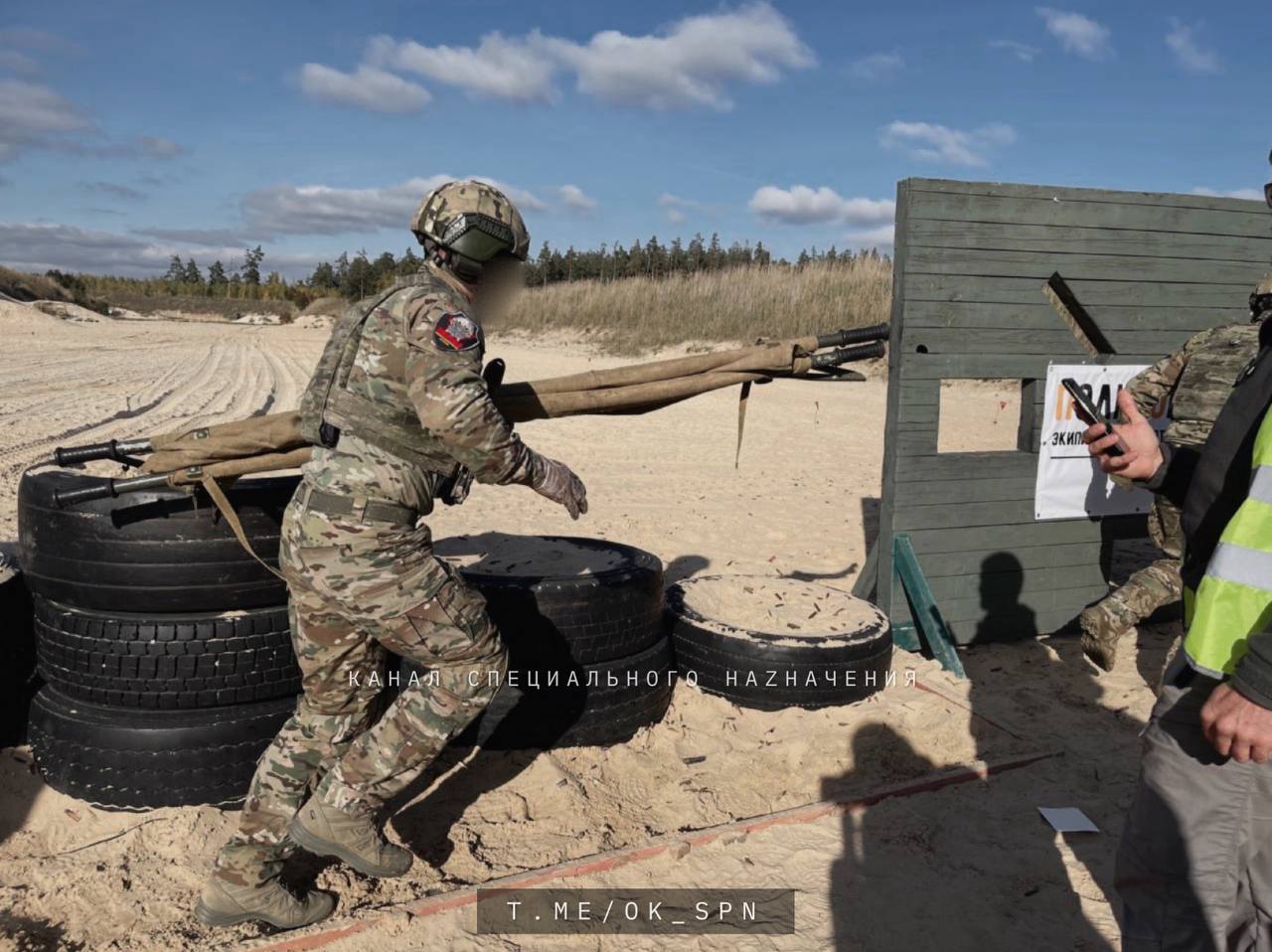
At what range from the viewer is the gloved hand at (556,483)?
289cm

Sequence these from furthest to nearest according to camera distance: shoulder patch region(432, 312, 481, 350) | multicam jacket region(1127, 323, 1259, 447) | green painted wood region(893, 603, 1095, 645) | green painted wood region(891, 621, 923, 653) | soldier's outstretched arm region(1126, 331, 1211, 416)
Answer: green painted wood region(893, 603, 1095, 645) < green painted wood region(891, 621, 923, 653) < soldier's outstretched arm region(1126, 331, 1211, 416) < multicam jacket region(1127, 323, 1259, 447) < shoulder patch region(432, 312, 481, 350)

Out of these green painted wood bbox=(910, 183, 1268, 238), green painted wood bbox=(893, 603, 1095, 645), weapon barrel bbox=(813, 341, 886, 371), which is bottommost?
green painted wood bbox=(893, 603, 1095, 645)

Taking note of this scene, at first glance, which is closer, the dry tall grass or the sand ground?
the sand ground

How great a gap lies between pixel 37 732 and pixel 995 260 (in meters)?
5.18

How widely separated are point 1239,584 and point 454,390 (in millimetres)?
2001

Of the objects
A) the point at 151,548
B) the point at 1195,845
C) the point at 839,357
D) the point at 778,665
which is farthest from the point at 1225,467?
the point at 151,548

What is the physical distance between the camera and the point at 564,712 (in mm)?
3867

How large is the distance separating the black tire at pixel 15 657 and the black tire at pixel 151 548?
1.09 feet

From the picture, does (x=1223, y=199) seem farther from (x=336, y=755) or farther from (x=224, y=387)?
(x=224, y=387)

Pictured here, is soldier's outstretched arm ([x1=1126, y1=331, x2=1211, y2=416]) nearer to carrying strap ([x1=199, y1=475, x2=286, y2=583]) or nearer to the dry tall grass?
carrying strap ([x1=199, y1=475, x2=286, y2=583])

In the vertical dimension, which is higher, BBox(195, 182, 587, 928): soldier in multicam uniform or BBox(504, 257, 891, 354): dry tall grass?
BBox(504, 257, 891, 354): dry tall grass

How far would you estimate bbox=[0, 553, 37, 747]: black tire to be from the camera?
3.54m

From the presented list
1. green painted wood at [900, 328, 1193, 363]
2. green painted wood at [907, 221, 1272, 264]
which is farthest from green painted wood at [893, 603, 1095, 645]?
green painted wood at [907, 221, 1272, 264]

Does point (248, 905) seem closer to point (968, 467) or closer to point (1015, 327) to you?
point (968, 467)
